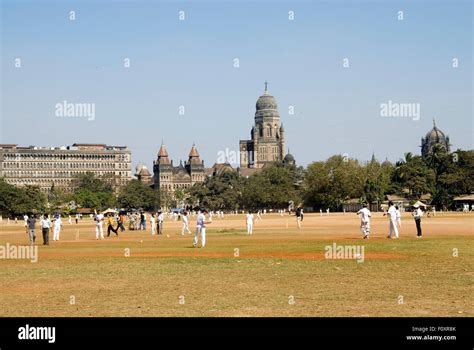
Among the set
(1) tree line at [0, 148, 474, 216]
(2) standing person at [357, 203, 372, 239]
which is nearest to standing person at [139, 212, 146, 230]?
(2) standing person at [357, 203, 372, 239]

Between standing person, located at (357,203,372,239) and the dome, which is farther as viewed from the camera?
the dome

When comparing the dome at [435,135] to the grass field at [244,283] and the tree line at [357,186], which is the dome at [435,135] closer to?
the tree line at [357,186]

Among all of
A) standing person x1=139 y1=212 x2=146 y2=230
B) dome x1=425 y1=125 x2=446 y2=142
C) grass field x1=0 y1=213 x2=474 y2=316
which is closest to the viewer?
grass field x1=0 y1=213 x2=474 y2=316

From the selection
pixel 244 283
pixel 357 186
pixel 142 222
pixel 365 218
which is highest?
pixel 357 186

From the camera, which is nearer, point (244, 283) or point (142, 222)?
point (244, 283)

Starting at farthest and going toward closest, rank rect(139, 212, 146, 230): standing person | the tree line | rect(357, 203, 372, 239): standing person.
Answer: the tree line < rect(139, 212, 146, 230): standing person < rect(357, 203, 372, 239): standing person

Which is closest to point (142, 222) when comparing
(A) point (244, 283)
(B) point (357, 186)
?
(A) point (244, 283)

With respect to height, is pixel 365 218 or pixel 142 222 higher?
pixel 365 218

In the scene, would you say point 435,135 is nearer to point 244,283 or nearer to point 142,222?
point 142,222

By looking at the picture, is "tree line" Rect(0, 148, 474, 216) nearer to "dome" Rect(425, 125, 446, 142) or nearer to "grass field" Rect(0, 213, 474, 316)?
"dome" Rect(425, 125, 446, 142)

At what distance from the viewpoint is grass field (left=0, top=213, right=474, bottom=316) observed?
51.6 ft

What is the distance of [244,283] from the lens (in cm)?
1978
